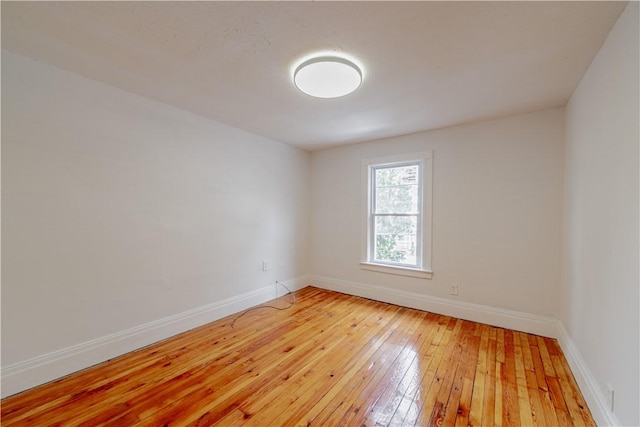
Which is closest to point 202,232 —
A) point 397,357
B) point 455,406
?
point 397,357

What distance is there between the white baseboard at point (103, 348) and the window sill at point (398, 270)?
181cm

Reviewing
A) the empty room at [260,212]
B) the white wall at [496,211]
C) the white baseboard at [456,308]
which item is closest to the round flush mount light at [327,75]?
the empty room at [260,212]

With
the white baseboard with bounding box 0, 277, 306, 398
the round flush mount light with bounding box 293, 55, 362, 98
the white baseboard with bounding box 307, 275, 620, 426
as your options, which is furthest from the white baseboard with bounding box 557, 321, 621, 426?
the white baseboard with bounding box 0, 277, 306, 398

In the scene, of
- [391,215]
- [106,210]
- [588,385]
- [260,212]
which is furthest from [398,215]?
[106,210]

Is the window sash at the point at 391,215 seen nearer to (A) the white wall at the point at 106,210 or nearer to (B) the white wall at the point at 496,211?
Result: (B) the white wall at the point at 496,211

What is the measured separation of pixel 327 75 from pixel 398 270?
8.74 feet

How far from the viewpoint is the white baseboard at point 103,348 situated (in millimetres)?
1788

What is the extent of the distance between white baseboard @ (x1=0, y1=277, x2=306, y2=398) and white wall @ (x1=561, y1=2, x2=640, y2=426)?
127 inches

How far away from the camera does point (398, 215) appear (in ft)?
12.1

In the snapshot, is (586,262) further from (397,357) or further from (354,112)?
(354,112)

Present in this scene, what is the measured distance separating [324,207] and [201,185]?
202cm

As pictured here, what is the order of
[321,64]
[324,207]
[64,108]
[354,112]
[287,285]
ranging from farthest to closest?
[324,207] < [287,285] < [354,112] < [64,108] < [321,64]

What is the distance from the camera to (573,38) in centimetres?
159

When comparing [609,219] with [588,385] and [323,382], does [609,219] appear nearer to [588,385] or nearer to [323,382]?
[588,385]
